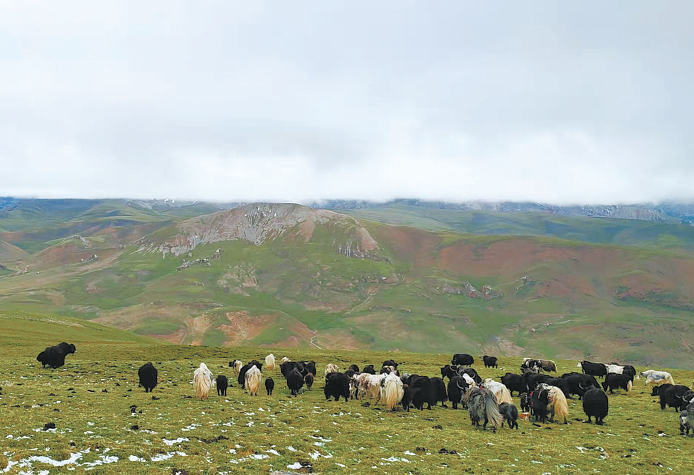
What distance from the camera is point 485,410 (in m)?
28.4

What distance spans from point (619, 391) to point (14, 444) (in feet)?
168

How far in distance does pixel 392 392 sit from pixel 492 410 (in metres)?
7.52

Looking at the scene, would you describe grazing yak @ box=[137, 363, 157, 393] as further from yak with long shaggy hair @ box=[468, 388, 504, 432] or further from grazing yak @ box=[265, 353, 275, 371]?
yak with long shaggy hair @ box=[468, 388, 504, 432]

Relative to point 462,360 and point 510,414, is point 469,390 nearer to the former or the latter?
point 510,414

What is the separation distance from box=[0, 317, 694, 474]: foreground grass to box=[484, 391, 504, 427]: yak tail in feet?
2.58

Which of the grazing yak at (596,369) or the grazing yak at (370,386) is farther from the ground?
the grazing yak at (370,386)

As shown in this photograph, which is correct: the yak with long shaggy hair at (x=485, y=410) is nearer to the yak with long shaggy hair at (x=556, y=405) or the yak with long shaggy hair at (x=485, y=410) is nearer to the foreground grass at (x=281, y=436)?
the foreground grass at (x=281, y=436)

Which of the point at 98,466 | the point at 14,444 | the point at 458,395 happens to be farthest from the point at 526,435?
the point at 14,444

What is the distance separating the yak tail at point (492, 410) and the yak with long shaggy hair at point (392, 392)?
21.7ft

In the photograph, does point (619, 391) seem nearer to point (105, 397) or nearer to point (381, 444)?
point (381, 444)

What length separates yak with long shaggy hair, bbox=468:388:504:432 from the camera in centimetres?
2809

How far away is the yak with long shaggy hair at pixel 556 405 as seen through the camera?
3053 cm

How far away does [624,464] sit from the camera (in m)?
21.5

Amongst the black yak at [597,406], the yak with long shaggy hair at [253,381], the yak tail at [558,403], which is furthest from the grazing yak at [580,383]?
the yak with long shaggy hair at [253,381]
